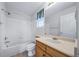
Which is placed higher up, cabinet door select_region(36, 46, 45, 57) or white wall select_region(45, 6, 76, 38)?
white wall select_region(45, 6, 76, 38)

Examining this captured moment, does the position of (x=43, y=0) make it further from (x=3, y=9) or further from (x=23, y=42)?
(x=23, y=42)

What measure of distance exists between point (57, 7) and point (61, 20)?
0.28 m

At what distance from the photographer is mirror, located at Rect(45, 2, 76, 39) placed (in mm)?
1155

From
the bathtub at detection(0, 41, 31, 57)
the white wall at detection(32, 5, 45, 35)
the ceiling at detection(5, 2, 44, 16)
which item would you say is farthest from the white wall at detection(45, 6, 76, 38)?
the bathtub at detection(0, 41, 31, 57)

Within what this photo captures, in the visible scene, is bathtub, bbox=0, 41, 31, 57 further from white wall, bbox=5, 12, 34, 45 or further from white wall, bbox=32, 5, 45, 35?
white wall, bbox=32, 5, 45, 35

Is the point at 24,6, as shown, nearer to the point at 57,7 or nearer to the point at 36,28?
the point at 36,28

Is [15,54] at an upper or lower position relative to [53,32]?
lower

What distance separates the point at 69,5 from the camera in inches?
46.9

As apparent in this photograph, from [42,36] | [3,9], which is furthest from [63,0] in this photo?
[3,9]

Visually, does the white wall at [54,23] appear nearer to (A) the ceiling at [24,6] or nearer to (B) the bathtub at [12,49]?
(A) the ceiling at [24,6]

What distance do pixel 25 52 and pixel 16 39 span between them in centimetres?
32

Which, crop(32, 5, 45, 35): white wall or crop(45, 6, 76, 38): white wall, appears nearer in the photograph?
crop(45, 6, 76, 38): white wall

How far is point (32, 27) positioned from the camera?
1.45 m

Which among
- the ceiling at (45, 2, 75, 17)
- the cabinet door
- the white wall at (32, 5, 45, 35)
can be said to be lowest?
the cabinet door
